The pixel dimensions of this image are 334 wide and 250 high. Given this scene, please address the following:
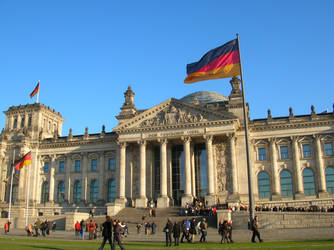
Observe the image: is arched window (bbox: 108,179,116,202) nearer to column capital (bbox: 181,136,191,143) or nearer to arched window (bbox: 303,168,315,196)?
column capital (bbox: 181,136,191,143)

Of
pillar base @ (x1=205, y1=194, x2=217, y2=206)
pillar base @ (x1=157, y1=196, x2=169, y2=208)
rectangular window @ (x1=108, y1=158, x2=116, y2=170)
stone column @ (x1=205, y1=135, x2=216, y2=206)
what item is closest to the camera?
pillar base @ (x1=205, y1=194, x2=217, y2=206)

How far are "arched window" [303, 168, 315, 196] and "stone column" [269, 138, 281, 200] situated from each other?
3.71 meters

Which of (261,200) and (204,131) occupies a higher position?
(204,131)

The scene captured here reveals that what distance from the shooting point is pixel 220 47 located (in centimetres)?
3241

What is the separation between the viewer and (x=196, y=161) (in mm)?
60125

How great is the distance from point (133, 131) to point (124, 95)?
8.77 m

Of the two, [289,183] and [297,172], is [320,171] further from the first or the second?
[289,183]

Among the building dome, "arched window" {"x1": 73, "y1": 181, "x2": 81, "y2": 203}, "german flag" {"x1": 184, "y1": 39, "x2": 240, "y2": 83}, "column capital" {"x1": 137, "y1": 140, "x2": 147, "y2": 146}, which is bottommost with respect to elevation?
"arched window" {"x1": 73, "y1": 181, "x2": 81, "y2": 203}

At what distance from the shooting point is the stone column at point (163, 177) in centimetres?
5441

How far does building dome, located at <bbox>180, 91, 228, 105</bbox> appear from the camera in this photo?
7646 cm

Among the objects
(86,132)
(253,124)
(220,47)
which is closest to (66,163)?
(86,132)

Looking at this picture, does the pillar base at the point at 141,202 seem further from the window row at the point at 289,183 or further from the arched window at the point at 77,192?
the window row at the point at 289,183

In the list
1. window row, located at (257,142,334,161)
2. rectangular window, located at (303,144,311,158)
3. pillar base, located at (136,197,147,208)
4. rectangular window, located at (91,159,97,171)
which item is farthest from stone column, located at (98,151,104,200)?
rectangular window, located at (303,144,311,158)

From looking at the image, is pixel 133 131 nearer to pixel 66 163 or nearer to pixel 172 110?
pixel 172 110
